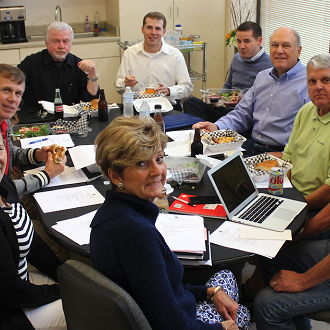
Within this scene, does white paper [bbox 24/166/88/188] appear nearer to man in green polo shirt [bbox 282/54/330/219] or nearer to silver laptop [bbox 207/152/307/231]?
silver laptop [bbox 207/152/307/231]

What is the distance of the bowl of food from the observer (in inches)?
98.3

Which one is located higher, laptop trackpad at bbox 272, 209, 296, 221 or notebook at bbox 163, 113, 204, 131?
notebook at bbox 163, 113, 204, 131

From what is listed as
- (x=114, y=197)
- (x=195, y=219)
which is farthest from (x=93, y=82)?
(x=114, y=197)

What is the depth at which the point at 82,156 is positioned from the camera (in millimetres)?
2344

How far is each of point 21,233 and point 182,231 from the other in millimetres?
617

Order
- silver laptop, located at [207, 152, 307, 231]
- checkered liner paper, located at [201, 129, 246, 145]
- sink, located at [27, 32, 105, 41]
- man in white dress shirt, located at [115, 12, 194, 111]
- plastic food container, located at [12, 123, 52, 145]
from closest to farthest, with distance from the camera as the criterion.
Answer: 1. silver laptop, located at [207, 152, 307, 231]
2. checkered liner paper, located at [201, 129, 246, 145]
3. plastic food container, located at [12, 123, 52, 145]
4. man in white dress shirt, located at [115, 12, 194, 111]
5. sink, located at [27, 32, 105, 41]

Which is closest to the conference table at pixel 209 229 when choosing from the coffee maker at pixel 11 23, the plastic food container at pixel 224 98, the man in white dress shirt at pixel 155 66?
the plastic food container at pixel 224 98

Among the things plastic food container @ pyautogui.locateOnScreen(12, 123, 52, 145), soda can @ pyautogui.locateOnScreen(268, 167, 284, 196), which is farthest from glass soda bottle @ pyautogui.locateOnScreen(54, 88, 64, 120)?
soda can @ pyautogui.locateOnScreen(268, 167, 284, 196)

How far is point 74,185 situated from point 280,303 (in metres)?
1.12

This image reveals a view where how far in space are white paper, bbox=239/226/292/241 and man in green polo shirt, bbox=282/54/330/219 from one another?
53 centimetres

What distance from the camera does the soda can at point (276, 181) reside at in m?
1.97

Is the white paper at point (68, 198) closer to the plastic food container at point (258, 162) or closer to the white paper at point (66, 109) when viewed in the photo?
the plastic food container at point (258, 162)

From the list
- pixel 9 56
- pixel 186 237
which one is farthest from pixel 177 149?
pixel 9 56

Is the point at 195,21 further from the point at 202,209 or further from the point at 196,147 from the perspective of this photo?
the point at 202,209
